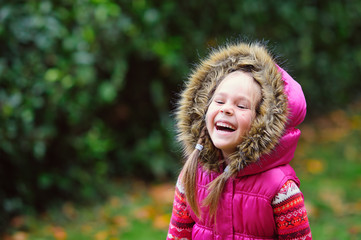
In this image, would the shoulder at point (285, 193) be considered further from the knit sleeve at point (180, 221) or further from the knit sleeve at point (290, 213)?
the knit sleeve at point (180, 221)

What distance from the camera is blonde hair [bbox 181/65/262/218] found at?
2.08 metres

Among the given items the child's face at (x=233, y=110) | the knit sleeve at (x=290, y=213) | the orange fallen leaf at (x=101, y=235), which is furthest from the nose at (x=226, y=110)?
the orange fallen leaf at (x=101, y=235)

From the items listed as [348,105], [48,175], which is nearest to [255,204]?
[48,175]

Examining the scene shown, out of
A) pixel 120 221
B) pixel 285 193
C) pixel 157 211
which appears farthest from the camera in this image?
pixel 157 211

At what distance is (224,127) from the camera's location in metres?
2.11

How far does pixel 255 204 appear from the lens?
2.03m

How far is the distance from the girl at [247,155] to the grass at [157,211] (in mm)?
1335

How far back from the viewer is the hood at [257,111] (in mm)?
2023

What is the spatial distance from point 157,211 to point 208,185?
6.52 feet

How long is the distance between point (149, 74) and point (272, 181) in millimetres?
2738

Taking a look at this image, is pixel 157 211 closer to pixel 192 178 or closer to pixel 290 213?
pixel 192 178

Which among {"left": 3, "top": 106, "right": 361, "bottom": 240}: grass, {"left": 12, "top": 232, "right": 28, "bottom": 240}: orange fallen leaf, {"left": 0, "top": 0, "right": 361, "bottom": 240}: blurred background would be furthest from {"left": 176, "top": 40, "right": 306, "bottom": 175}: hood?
{"left": 12, "top": 232, "right": 28, "bottom": 240}: orange fallen leaf

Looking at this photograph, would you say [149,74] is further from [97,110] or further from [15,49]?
[15,49]

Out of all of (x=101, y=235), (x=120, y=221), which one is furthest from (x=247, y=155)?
(x=120, y=221)
